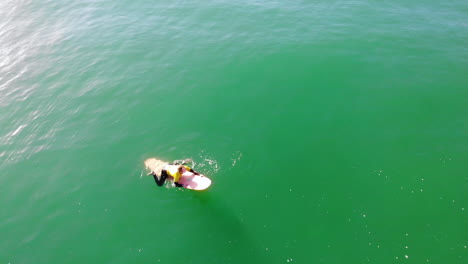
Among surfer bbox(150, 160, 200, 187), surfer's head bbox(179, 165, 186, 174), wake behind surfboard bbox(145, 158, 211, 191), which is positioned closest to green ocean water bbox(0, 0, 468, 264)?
wake behind surfboard bbox(145, 158, 211, 191)

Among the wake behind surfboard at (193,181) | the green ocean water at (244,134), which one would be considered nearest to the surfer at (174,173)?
the wake behind surfboard at (193,181)

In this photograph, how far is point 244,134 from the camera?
2523 cm

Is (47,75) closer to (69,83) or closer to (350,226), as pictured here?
(69,83)

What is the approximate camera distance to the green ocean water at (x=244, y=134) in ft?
62.5

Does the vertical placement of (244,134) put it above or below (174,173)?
below

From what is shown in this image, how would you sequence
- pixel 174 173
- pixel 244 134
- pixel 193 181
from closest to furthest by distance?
pixel 174 173, pixel 193 181, pixel 244 134

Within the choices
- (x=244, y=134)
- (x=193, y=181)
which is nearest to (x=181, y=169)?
(x=193, y=181)

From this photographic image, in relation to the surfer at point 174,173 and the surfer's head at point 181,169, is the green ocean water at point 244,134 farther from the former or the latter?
the surfer's head at point 181,169

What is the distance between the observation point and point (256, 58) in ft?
109

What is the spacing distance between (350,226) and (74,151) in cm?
2260

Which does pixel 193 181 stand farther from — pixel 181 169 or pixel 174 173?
pixel 174 173

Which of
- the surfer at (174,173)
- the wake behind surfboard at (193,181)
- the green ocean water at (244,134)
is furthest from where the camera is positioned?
the wake behind surfboard at (193,181)

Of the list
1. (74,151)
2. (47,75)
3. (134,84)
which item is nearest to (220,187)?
(74,151)

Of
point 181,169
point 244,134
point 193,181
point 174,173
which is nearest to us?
point 174,173
